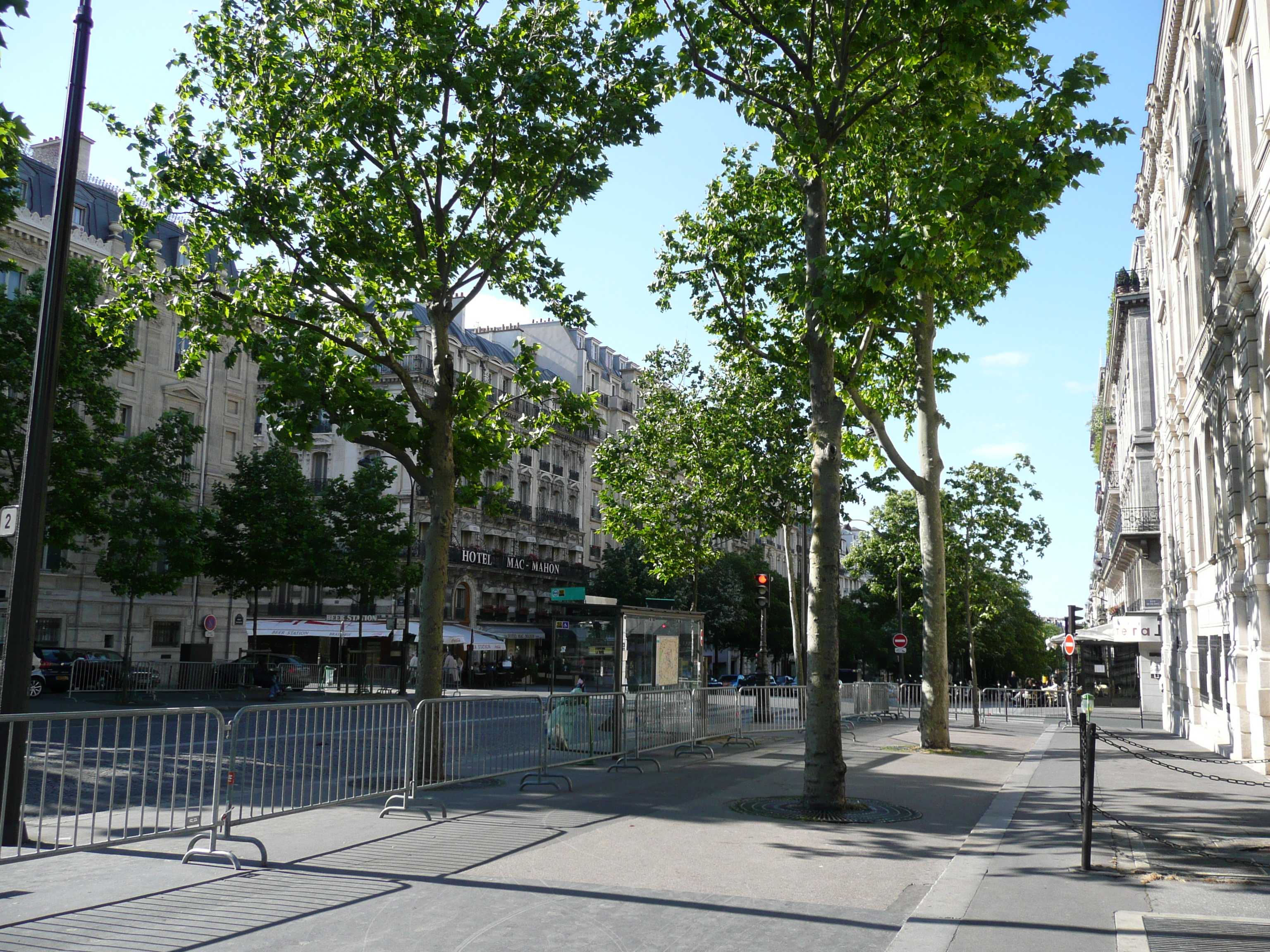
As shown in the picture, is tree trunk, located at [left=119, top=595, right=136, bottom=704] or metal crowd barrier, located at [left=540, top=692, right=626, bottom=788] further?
tree trunk, located at [left=119, top=595, right=136, bottom=704]

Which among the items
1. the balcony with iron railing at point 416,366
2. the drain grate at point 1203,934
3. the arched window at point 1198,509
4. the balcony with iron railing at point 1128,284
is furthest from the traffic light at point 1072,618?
the balcony with iron railing at point 416,366

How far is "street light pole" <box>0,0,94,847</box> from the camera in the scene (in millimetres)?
8406

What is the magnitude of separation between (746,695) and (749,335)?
28.1 feet

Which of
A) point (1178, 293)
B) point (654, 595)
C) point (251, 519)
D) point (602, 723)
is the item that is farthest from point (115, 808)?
point (654, 595)

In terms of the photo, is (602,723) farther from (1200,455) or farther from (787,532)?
(787,532)

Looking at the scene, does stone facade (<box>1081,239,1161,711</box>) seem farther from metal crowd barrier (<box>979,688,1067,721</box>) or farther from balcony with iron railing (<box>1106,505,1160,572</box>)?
metal crowd barrier (<box>979,688,1067,721</box>)

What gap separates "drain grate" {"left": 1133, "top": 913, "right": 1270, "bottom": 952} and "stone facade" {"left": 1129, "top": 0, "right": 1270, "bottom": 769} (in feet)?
32.9

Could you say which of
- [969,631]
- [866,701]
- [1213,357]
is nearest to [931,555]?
[1213,357]

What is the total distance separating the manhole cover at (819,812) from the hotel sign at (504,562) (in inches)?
1714

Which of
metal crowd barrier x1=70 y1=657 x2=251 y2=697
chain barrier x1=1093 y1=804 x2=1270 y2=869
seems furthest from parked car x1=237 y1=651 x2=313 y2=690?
chain barrier x1=1093 y1=804 x2=1270 y2=869

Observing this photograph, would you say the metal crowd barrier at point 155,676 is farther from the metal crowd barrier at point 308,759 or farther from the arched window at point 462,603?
the metal crowd barrier at point 308,759

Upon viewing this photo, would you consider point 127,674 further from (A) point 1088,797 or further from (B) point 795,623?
(A) point 1088,797

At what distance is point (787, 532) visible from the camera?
32.2 meters

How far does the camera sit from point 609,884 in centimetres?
738
